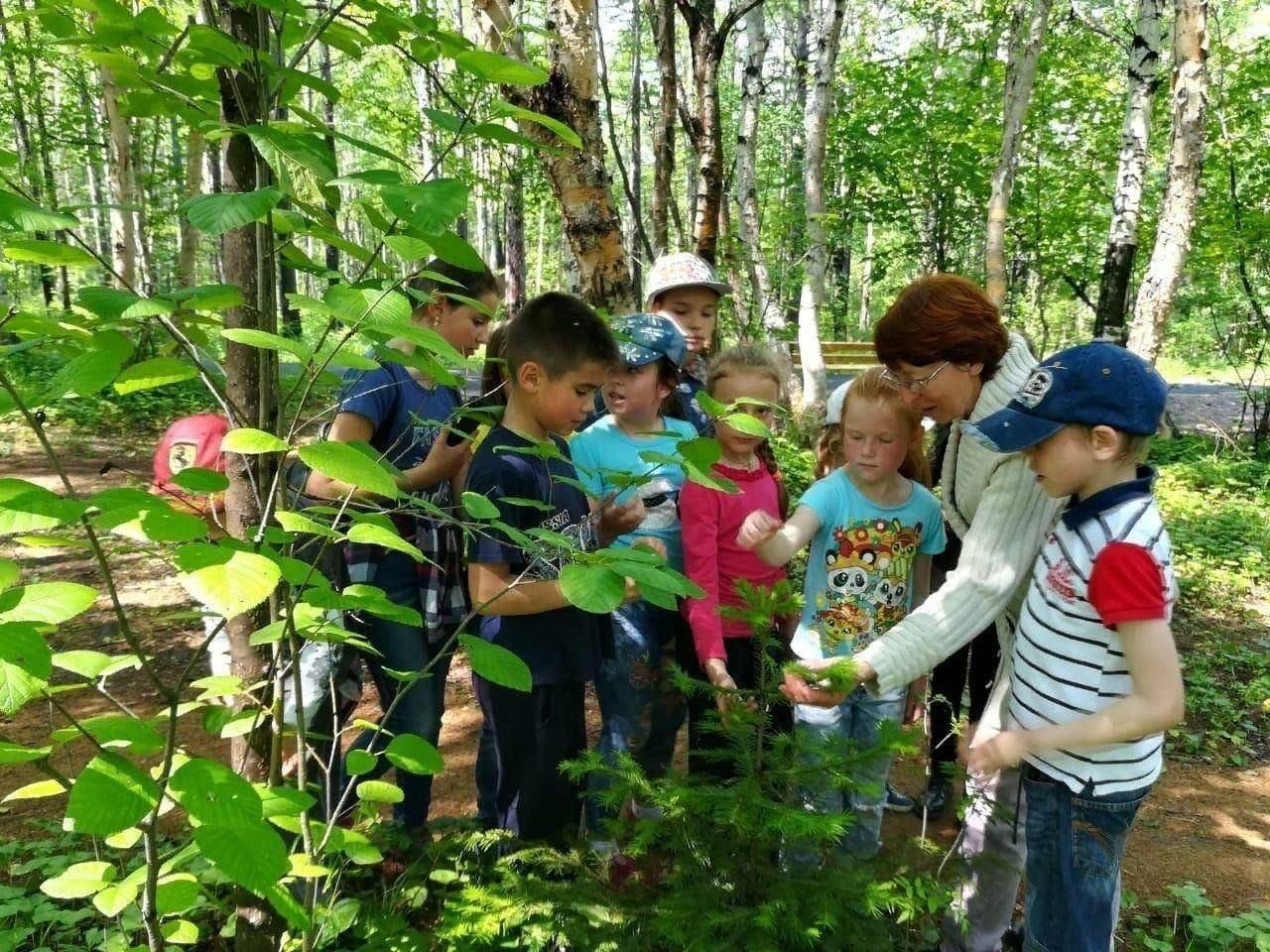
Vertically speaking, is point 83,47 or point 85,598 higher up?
point 83,47

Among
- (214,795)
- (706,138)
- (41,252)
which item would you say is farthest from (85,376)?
(706,138)

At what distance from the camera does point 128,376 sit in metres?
0.99

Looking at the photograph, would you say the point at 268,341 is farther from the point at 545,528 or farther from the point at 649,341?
the point at 649,341

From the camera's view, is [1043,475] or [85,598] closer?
[85,598]

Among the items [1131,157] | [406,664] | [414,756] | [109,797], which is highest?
[1131,157]

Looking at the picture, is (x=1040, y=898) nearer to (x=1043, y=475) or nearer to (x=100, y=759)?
(x=1043, y=475)

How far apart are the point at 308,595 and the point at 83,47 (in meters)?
0.92

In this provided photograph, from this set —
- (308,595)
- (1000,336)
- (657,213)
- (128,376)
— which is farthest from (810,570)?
(657,213)

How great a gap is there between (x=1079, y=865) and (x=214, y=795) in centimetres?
168

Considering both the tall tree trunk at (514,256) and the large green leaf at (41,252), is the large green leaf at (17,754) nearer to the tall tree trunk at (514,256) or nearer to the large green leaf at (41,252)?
the large green leaf at (41,252)

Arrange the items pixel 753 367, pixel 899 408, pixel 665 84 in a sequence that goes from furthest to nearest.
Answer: pixel 665 84 < pixel 753 367 < pixel 899 408

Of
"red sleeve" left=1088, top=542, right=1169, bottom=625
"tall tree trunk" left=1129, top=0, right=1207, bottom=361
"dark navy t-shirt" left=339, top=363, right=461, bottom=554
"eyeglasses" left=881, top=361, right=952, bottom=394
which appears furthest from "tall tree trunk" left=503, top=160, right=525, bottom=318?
"red sleeve" left=1088, top=542, right=1169, bottom=625

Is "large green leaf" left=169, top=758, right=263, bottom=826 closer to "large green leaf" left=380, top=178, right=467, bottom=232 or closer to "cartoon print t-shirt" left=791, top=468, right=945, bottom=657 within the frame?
"large green leaf" left=380, top=178, right=467, bottom=232

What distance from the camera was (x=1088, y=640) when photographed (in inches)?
63.6
